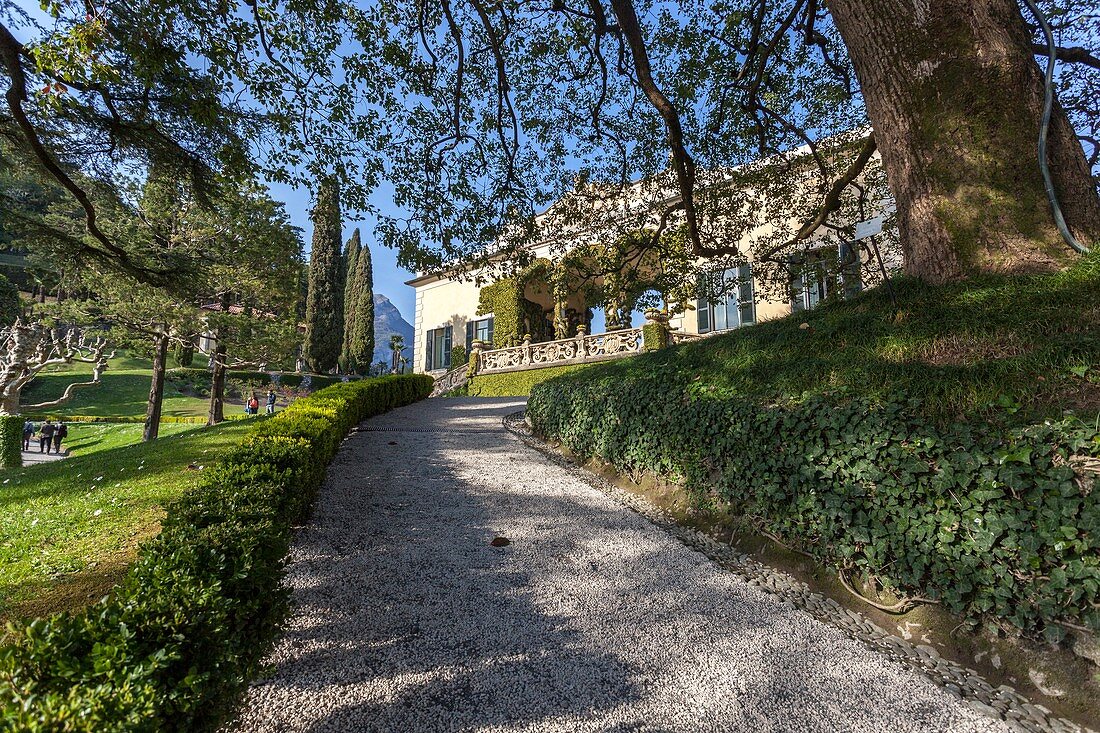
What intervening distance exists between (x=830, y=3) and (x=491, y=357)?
48.4ft

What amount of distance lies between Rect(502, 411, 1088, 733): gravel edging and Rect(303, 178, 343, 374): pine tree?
25.8 metres

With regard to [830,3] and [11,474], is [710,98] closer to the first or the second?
[830,3]

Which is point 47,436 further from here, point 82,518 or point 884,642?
point 884,642

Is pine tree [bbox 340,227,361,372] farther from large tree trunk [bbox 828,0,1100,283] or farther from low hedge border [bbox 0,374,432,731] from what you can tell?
large tree trunk [bbox 828,0,1100,283]

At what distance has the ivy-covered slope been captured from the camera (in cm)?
220

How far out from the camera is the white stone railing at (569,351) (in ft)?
47.0

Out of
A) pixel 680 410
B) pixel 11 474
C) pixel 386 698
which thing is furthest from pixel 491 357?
pixel 386 698

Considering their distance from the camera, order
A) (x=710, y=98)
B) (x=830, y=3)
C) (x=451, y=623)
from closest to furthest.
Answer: (x=451, y=623)
(x=830, y=3)
(x=710, y=98)

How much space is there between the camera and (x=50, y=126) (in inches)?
233

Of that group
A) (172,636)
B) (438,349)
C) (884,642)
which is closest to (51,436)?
(438,349)

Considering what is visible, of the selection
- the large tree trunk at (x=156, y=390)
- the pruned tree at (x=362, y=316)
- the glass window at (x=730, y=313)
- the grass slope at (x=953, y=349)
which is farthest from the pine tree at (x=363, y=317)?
the grass slope at (x=953, y=349)

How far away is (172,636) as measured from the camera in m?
1.45

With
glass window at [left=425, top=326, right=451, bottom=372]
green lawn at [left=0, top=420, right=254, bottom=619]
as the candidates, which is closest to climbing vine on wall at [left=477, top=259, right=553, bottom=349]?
glass window at [left=425, top=326, right=451, bottom=372]

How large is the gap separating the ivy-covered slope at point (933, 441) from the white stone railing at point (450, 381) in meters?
14.6
